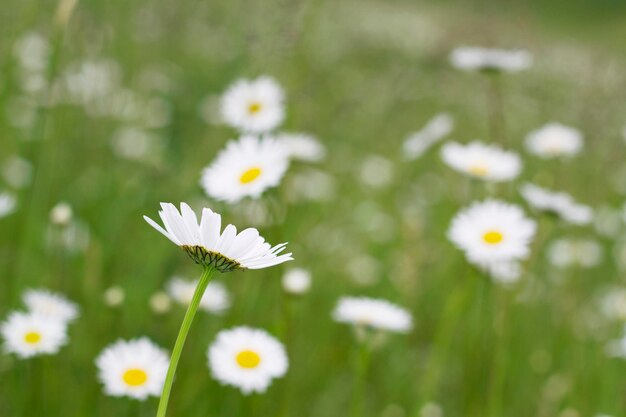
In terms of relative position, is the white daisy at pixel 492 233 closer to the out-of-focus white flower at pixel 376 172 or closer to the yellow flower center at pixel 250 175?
the yellow flower center at pixel 250 175

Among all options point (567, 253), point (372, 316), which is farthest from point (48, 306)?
point (567, 253)

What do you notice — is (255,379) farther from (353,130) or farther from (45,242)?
(353,130)

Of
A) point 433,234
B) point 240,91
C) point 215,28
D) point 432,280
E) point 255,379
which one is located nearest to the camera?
point 255,379

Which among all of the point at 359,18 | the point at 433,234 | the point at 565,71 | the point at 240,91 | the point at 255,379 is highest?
the point at 359,18

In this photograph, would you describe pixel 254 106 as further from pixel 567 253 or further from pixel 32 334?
pixel 567 253

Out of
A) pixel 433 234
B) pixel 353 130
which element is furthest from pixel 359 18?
pixel 433 234

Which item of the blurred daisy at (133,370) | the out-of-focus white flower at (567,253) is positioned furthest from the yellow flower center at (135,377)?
the out-of-focus white flower at (567,253)

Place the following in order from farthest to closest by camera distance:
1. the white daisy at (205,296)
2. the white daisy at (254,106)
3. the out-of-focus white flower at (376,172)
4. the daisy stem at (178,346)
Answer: the out-of-focus white flower at (376,172), the white daisy at (254,106), the white daisy at (205,296), the daisy stem at (178,346)

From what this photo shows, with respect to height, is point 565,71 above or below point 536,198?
above
